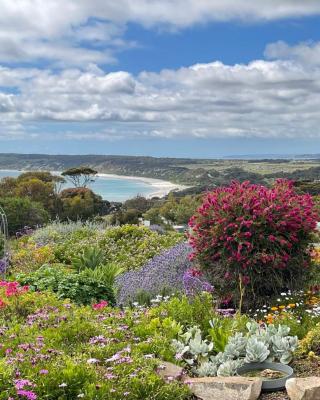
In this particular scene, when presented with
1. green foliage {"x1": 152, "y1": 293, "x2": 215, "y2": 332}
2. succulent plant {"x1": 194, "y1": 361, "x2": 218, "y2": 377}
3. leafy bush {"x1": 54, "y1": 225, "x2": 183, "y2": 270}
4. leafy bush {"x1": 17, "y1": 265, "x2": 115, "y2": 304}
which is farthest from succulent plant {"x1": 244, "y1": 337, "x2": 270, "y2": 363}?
leafy bush {"x1": 54, "y1": 225, "x2": 183, "y2": 270}

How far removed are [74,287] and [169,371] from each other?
3936mm

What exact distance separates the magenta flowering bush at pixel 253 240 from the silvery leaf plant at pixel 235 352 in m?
3.41

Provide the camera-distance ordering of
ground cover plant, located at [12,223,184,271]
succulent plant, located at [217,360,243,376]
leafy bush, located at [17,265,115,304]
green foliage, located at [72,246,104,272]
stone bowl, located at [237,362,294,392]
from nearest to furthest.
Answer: stone bowl, located at [237,362,294,392] → succulent plant, located at [217,360,243,376] → leafy bush, located at [17,265,115,304] → green foliage, located at [72,246,104,272] → ground cover plant, located at [12,223,184,271]

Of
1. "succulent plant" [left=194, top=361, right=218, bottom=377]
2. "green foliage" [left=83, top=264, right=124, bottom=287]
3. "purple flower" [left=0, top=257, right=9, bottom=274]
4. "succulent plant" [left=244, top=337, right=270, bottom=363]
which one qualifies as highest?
"succulent plant" [left=244, top=337, right=270, bottom=363]

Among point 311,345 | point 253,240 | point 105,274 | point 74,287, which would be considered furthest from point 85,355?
point 105,274

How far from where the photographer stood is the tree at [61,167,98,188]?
69.6 metres

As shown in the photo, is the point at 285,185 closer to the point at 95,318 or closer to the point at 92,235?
the point at 95,318

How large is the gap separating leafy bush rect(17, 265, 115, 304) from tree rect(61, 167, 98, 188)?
6099cm

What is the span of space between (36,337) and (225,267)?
4.64 meters

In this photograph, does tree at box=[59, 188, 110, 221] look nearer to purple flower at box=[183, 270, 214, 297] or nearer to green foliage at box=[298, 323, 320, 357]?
purple flower at box=[183, 270, 214, 297]

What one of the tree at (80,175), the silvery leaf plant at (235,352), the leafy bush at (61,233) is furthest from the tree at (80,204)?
the silvery leaf plant at (235,352)

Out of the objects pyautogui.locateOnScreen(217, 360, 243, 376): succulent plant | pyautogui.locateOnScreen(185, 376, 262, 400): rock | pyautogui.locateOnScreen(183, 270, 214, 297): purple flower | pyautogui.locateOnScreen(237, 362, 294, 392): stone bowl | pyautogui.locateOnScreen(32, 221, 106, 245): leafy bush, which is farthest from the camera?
pyautogui.locateOnScreen(32, 221, 106, 245): leafy bush

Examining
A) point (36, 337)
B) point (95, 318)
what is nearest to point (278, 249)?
point (95, 318)

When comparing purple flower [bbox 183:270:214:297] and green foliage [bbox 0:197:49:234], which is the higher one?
purple flower [bbox 183:270:214:297]
